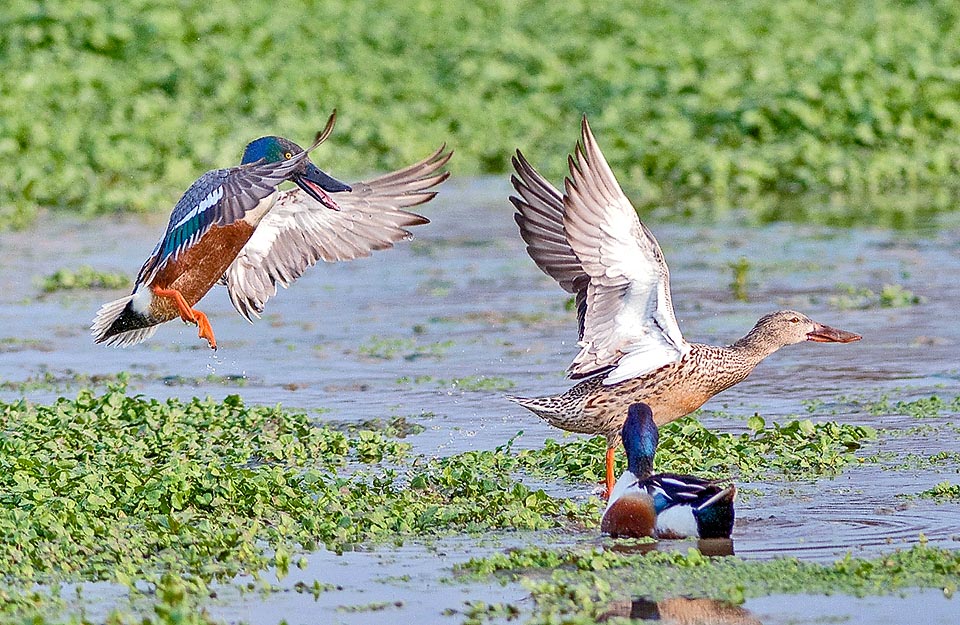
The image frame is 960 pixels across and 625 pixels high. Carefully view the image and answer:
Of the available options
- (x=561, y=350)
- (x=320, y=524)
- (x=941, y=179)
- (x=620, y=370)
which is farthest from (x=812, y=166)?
(x=320, y=524)

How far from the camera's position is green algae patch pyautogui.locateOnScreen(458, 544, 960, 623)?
570 centimetres

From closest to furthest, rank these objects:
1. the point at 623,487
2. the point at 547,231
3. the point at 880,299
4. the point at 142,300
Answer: the point at 623,487 → the point at 547,231 → the point at 142,300 → the point at 880,299

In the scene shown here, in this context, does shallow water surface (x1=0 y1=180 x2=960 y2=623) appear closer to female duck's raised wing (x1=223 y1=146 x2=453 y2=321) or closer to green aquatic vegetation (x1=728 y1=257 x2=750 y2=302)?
green aquatic vegetation (x1=728 y1=257 x2=750 y2=302)

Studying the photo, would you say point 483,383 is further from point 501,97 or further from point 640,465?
point 501,97

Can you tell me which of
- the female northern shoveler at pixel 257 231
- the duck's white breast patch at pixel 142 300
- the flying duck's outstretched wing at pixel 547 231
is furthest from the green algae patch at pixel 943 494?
the duck's white breast patch at pixel 142 300

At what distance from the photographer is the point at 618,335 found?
7.58 meters

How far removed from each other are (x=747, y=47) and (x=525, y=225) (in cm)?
1329

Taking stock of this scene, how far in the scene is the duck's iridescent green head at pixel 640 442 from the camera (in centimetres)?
689

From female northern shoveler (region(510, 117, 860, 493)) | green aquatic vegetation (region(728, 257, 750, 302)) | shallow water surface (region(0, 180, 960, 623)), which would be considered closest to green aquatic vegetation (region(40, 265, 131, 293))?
shallow water surface (region(0, 180, 960, 623))

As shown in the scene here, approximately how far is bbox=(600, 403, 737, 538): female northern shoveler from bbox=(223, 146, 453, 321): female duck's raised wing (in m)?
2.90

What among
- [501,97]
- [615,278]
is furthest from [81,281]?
[501,97]

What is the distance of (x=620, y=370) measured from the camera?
7.58 m

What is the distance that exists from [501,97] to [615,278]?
44.3 feet

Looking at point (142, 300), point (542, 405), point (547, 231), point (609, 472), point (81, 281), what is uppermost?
point (81, 281)
